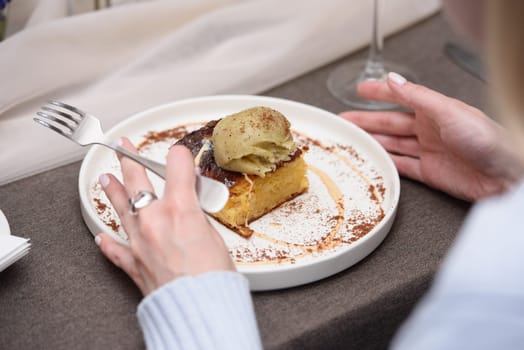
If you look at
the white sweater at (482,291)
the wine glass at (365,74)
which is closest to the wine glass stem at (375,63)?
the wine glass at (365,74)

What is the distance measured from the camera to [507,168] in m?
1.28

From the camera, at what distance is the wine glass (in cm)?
170

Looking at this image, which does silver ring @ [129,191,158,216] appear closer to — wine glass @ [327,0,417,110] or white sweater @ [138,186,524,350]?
white sweater @ [138,186,524,350]

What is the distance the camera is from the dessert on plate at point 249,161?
1245 millimetres

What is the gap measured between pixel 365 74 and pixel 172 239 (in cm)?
99

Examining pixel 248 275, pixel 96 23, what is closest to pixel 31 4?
pixel 96 23

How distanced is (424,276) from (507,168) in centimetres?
28

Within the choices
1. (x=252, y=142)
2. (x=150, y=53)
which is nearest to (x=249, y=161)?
(x=252, y=142)

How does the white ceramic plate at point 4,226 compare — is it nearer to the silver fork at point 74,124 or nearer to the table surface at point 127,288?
the table surface at point 127,288

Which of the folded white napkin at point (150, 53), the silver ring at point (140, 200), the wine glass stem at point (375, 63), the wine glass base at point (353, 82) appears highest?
the silver ring at point (140, 200)

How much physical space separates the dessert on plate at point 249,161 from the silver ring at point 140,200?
21 cm

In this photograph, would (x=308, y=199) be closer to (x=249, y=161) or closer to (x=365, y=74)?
(x=249, y=161)

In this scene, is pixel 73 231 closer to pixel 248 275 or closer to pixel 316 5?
pixel 248 275

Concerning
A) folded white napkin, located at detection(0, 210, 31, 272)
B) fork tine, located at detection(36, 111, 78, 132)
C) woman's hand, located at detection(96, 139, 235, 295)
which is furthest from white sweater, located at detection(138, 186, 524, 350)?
fork tine, located at detection(36, 111, 78, 132)
